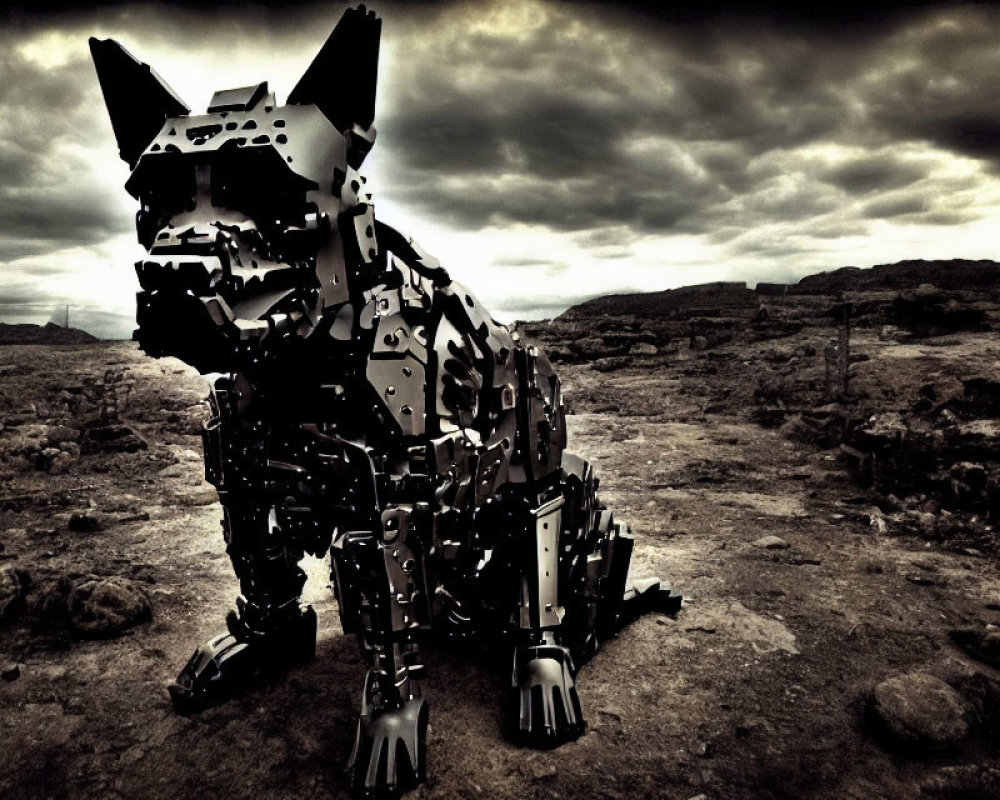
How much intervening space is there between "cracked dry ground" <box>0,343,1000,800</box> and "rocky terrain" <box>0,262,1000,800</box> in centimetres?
2

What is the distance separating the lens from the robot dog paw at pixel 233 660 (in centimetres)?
332

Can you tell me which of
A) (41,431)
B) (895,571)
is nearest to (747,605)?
(895,571)

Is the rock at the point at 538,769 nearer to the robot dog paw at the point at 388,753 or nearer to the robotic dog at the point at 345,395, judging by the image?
the robotic dog at the point at 345,395

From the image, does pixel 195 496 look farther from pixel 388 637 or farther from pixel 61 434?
pixel 388 637

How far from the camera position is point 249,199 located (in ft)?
7.40

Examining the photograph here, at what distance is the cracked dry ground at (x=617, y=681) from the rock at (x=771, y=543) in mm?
91

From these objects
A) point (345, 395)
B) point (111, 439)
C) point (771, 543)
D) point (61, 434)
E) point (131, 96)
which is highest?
point (131, 96)

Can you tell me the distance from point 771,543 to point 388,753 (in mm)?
4233

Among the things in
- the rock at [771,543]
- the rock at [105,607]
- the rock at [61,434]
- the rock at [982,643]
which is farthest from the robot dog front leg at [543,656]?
the rock at [61,434]

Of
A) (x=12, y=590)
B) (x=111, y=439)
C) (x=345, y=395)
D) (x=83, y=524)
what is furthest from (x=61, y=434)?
(x=345, y=395)

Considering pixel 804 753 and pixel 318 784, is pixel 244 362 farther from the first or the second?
pixel 804 753

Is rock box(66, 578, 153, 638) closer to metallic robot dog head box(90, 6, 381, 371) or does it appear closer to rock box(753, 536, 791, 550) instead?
metallic robot dog head box(90, 6, 381, 371)

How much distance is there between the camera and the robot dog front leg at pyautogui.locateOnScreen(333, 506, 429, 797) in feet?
8.09

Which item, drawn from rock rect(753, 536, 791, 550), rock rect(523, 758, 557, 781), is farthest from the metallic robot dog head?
rock rect(753, 536, 791, 550)
